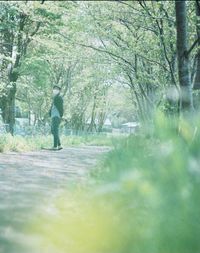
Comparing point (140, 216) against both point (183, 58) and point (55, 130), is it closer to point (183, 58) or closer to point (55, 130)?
point (183, 58)

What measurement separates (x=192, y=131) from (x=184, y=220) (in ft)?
6.52

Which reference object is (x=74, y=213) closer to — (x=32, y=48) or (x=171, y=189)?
(x=171, y=189)

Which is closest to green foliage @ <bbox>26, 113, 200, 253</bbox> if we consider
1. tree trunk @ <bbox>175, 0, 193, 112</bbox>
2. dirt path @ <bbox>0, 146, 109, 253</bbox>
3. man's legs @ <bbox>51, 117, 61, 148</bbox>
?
dirt path @ <bbox>0, 146, 109, 253</bbox>

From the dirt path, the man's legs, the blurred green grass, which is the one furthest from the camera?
the man's legs

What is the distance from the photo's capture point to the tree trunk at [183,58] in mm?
5836

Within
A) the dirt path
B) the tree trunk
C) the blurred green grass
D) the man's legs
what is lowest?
the dirt path

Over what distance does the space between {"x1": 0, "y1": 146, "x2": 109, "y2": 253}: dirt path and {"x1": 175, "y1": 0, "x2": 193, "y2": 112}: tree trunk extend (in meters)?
1.66

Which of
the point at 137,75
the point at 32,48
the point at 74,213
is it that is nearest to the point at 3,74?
the point at 32,48

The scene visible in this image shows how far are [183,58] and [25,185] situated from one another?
8.64 feet

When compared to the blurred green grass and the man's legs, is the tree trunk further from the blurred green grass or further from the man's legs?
the man's legs

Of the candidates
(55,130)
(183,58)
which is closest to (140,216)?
(183,58)

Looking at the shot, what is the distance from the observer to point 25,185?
6.65 metres

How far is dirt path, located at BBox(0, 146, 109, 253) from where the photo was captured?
14.2ft

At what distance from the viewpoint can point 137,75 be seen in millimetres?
16781
